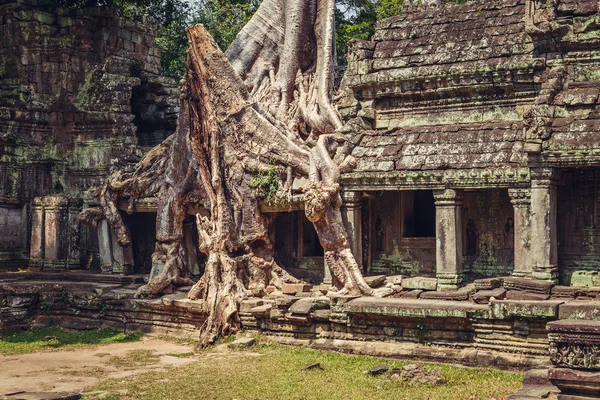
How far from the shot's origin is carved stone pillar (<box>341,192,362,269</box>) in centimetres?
1567

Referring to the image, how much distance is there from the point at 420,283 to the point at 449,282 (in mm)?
666

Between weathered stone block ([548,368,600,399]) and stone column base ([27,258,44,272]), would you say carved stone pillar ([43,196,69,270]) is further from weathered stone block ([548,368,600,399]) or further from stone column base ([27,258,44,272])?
weathered stone block ([548,368,600,399])

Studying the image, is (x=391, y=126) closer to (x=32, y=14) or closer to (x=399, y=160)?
(x=399, y=160)

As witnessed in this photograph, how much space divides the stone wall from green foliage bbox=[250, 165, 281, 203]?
16.8 feet

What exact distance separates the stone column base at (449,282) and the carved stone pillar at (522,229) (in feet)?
3.17

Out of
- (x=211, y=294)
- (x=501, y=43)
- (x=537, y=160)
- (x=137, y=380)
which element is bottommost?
(x=137, y=380)

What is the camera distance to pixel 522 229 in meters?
14.0

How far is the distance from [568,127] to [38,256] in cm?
1235

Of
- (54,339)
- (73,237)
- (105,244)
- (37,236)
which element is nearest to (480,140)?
(54,339)

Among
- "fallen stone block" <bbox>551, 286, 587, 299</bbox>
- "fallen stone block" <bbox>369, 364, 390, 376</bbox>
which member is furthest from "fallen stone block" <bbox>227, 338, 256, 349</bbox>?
"fallen stone block" <bbox>551, 286, 587, 299</bbox>

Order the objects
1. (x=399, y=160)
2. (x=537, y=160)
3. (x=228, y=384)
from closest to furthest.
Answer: (x=228, y=384) → (x=537, y=160) → (x=399, y=160)

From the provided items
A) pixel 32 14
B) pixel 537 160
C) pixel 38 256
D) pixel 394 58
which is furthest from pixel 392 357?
pixel 32 14

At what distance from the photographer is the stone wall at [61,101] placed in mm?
21266

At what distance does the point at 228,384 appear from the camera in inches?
484
